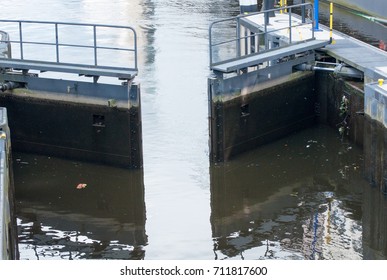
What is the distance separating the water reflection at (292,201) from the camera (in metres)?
17.8

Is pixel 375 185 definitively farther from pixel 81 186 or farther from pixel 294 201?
pixel 81 186

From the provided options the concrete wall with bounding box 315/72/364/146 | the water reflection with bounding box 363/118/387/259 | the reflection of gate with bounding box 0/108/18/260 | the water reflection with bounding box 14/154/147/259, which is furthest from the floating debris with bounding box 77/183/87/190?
the concrete wall with bounding box 315/72/364/146

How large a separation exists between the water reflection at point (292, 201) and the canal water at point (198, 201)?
2cm

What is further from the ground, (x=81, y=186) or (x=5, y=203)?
(x=5, y=203)

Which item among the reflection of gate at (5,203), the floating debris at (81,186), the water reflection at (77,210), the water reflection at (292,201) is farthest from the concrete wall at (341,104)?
the reflection of gate at (5,203)

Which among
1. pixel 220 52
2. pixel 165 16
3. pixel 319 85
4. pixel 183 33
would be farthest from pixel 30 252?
pixel 165 16

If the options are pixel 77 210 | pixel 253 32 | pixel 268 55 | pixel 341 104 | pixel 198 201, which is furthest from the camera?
pixel 253 32

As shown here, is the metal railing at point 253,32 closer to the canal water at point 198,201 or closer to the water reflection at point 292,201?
the canal water at point 198,201

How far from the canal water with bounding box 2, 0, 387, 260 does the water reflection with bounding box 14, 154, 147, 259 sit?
20 mm

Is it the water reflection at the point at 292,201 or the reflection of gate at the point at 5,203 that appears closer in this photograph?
the reflection of gate at the point at 5,203

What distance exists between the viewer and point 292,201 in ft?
65.5

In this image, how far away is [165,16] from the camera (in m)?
38.4

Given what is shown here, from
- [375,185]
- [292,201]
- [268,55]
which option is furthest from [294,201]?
[268,55]

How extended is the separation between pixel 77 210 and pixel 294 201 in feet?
13.6
